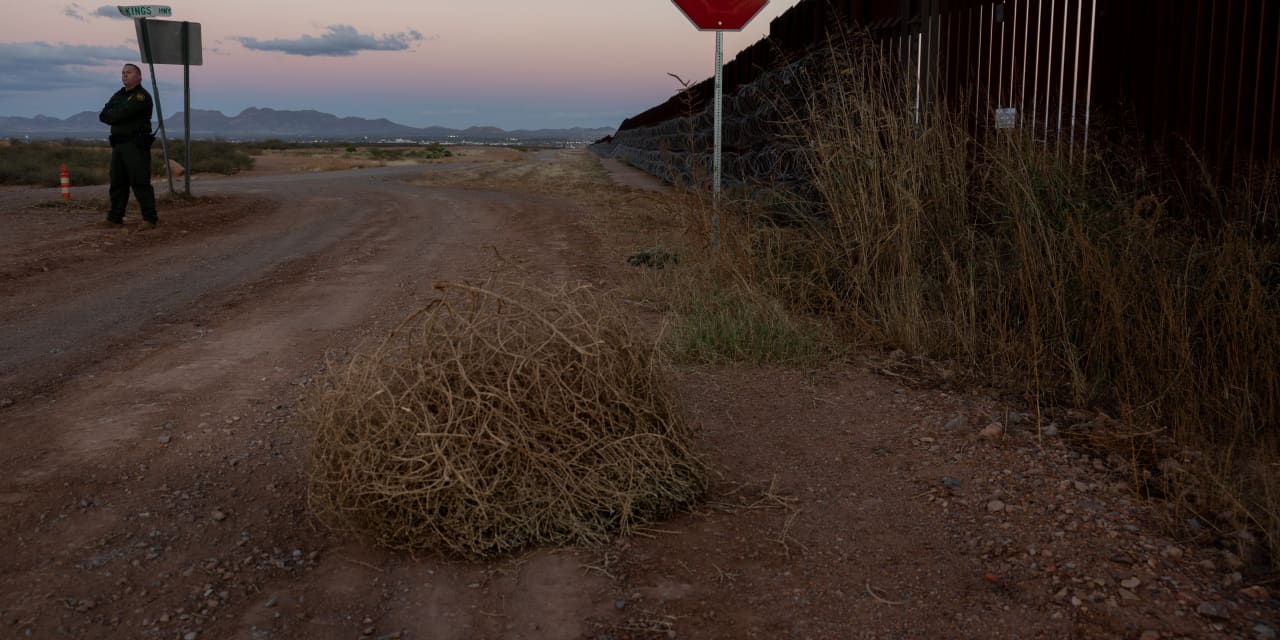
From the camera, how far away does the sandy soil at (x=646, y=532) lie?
9.48ft

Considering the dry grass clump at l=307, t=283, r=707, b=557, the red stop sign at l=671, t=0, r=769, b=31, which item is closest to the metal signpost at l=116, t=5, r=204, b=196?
the red stop sign at l=671, t=0, r=769, b=31

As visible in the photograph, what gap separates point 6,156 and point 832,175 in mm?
28190

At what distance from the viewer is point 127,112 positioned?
39.8 ft

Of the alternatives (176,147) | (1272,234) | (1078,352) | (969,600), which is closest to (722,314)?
(1078,352)

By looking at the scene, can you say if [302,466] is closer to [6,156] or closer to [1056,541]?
[1056,541]

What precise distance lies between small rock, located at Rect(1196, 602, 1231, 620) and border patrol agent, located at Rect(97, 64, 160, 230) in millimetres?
12157

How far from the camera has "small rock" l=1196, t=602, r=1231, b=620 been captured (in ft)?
9.13

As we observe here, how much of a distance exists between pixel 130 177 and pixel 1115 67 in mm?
10842

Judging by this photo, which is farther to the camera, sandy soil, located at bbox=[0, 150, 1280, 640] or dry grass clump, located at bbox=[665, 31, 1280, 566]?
dry grass clump, located at bbox=[665, 31, 1280, 566]

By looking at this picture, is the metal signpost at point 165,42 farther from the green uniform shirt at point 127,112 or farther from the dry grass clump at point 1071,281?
the dry grass clump at point 1071,281

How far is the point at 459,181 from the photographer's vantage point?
22.8 meters

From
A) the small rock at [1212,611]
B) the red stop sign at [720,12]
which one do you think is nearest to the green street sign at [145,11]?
the red stop sign at [720,12]

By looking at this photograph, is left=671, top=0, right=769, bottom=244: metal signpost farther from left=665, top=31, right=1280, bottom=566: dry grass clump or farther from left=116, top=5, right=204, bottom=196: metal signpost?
left=116, top=5, right=204, bottom=196: metal signpost

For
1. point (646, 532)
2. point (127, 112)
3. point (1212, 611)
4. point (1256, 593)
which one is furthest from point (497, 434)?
point (127, 112)
